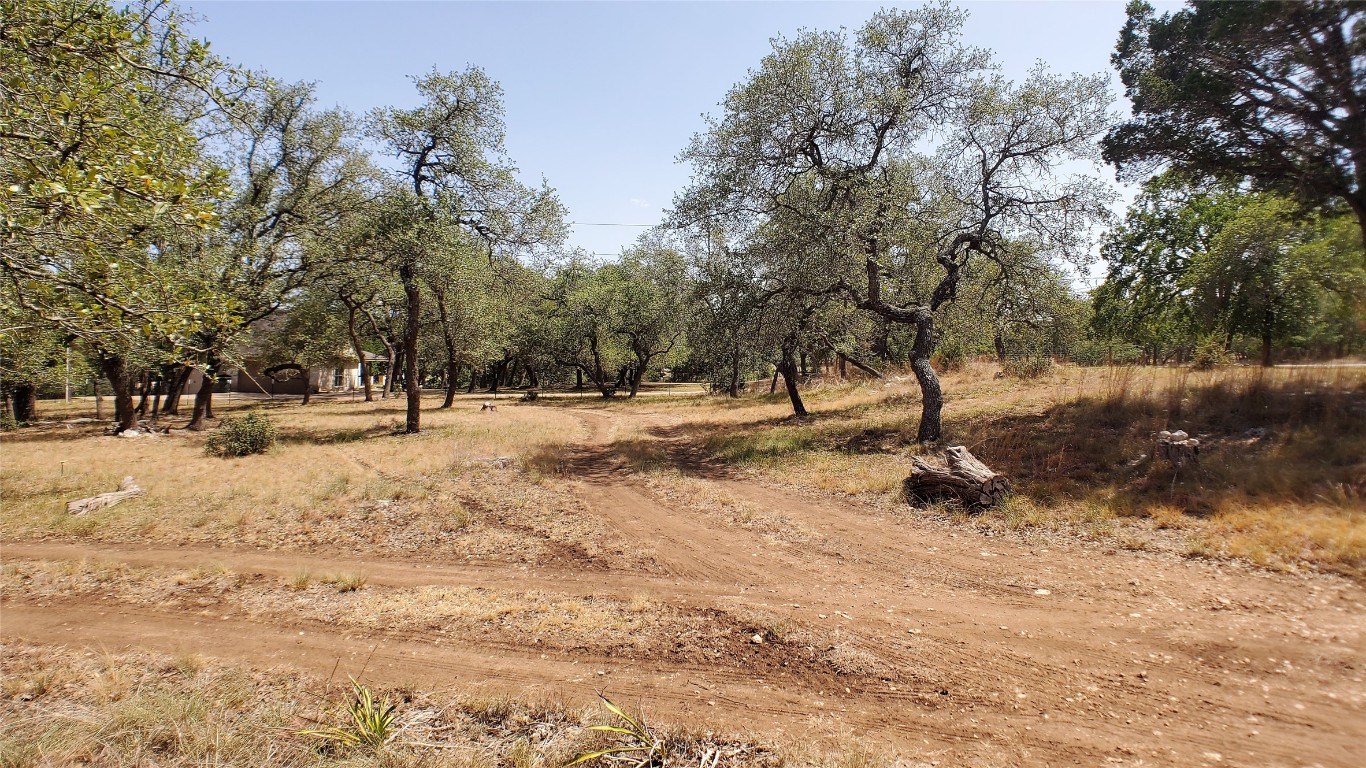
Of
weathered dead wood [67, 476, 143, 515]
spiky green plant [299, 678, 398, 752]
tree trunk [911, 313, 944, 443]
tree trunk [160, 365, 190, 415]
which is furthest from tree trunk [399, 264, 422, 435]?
spiky green plant [299, 678, 398, 752]

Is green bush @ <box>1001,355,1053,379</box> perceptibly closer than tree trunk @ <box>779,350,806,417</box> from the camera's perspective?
Yes

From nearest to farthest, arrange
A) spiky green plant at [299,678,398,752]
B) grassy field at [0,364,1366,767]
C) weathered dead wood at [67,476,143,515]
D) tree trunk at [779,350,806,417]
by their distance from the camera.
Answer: spiky green plant at [299,678,398,752]
grassy field at [0,364,1366,767]
weathered dead wood at [67,476,143,515]
tree trunk at [779,350,806,417]

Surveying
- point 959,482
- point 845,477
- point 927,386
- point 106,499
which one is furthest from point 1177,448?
point 106,499

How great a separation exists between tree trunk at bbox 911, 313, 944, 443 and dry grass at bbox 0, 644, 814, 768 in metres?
12.4

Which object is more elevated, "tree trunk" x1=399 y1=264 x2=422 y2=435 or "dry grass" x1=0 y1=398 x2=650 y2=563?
"tree trunk" x1=399 y1=264 x2=422 y2=435

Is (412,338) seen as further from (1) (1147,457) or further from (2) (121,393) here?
(1) (1147,457)

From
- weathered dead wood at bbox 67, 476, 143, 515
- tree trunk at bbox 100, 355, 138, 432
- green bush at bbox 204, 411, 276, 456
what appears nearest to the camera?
weathered dead wood at bbox 67, 476, 143, 515

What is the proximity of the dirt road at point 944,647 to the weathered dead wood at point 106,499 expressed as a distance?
2639 mm

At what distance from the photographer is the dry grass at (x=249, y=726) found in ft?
12.0

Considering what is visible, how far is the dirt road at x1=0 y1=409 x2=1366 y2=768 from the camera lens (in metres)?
3.98

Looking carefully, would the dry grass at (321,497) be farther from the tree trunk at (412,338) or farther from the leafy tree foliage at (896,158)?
the leafy tree foliage at (896,158)

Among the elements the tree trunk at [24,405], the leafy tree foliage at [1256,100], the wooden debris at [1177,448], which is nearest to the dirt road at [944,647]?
the wooden debris at [1177,448]

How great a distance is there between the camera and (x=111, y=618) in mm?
6547

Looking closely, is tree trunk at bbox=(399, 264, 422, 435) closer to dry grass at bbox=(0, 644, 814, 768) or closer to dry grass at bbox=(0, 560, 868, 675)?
dry grass at bbox=(0, 560, 868, 675)
